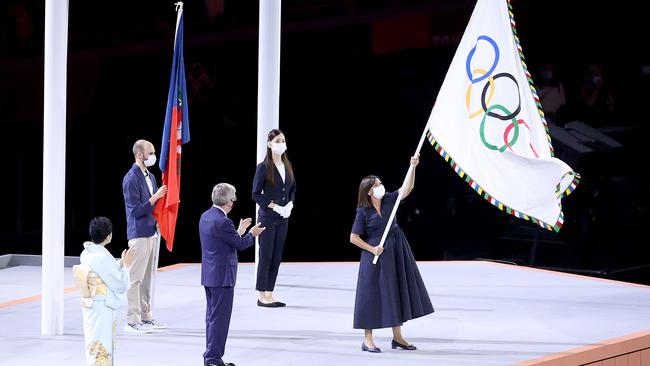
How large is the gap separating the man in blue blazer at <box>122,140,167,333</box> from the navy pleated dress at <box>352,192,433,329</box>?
1.37m

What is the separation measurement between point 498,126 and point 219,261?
187cm

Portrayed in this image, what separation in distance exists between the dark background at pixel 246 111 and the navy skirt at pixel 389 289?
219 inches

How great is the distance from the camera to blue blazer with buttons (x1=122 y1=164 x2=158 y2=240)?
7.12 metres

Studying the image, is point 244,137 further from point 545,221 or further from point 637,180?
point 545,221

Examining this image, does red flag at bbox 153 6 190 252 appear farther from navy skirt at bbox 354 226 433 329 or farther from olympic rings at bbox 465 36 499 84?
olympic rings at bbox 465 36 499 84

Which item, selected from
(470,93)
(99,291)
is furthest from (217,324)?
(470,93)

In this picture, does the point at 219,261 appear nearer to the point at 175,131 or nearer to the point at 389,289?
the point at 389,289

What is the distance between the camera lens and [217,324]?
20.4 feet

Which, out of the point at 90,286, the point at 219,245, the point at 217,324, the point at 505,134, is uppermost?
the point at 505,134

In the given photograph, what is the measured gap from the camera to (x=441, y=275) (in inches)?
385

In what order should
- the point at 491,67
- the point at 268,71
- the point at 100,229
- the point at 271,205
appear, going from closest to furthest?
the point at 100,229
the point at 491,67
the point at 271,205
the point at 268,71

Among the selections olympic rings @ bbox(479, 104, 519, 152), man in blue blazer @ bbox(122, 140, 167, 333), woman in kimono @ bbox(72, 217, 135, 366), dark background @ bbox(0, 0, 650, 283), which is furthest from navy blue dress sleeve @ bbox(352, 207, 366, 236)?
dark background @ bbox(0, 0, 650, 283)

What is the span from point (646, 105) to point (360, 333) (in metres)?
5.33

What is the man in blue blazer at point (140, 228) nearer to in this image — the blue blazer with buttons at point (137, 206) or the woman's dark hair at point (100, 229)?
the blue blazer with buttons at point (137, 206)
